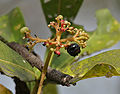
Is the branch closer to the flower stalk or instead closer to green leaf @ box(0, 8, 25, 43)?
the flower stalk

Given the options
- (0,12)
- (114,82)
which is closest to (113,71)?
(0,12)

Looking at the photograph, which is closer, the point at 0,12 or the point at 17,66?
the point at 17,66

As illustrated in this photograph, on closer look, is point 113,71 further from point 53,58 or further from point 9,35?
point 9,35

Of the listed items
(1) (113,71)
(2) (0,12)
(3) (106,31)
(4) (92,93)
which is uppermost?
(1) (113,71)

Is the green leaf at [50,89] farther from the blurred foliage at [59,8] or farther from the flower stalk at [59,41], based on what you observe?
the flower stalk at [59,41]

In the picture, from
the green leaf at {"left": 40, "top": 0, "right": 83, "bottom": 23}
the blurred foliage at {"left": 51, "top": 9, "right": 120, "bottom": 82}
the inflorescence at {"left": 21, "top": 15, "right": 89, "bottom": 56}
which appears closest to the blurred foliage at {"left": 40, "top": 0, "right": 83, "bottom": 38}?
the green leaf at {"left": 40, "top": 0, "right": 83, "bottom": 23}

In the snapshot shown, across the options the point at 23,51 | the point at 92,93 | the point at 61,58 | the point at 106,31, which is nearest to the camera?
the point at 23,51

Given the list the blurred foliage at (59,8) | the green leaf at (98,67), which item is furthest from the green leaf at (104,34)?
the green leaf at (98,67)
